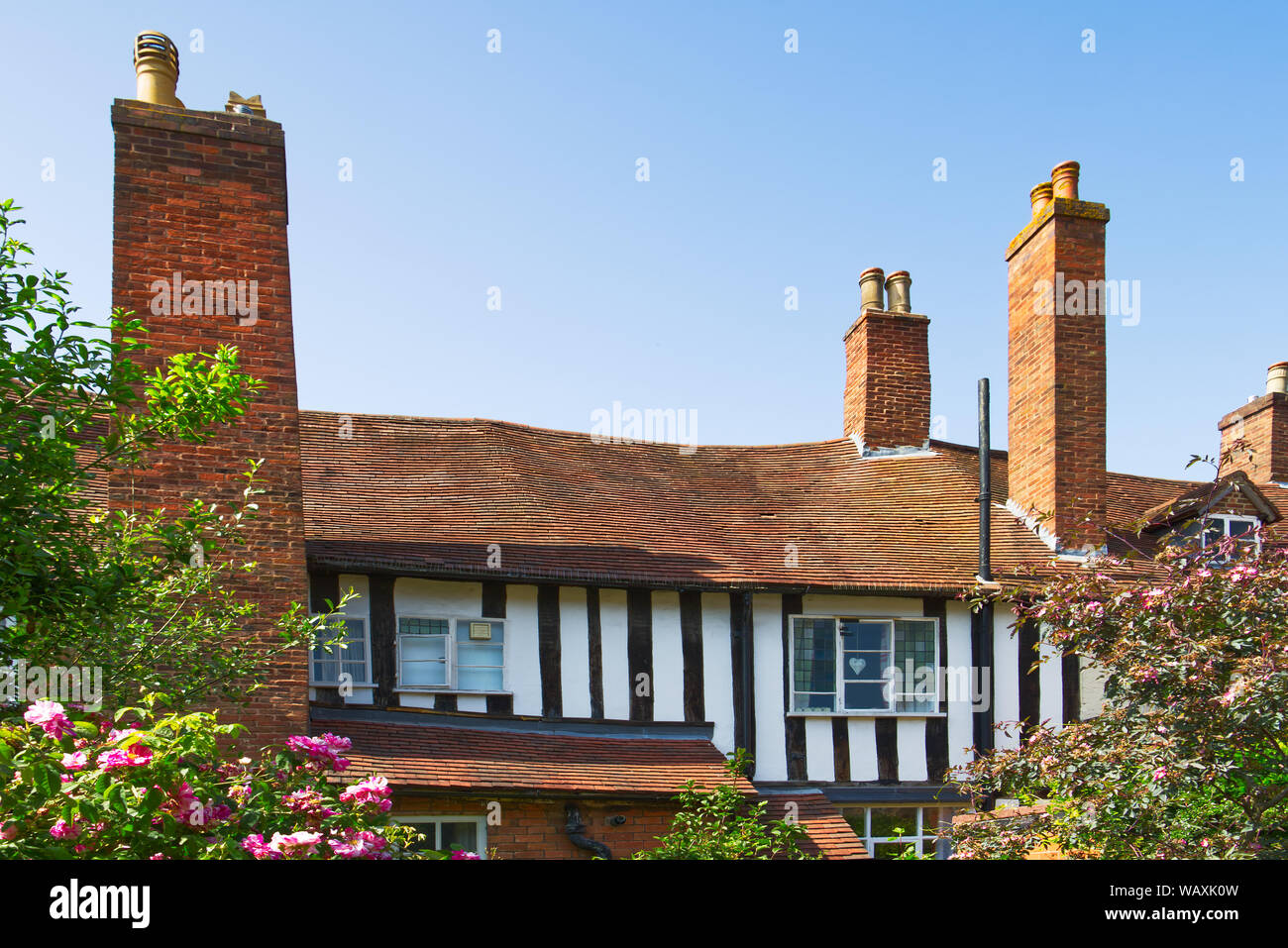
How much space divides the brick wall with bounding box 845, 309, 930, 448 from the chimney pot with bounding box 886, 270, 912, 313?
0.72 ft

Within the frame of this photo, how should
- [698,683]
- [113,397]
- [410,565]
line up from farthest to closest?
[698,683] → [410,565] → [113,397]

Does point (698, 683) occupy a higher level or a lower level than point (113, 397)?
lower

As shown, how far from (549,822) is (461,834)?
89cm

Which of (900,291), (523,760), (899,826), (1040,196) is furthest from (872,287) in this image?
(523,760)

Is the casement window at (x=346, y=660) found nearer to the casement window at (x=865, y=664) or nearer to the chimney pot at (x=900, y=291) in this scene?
the casement window at (x=865, y=664)

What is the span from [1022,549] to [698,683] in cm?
481

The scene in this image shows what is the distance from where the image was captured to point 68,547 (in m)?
5.90

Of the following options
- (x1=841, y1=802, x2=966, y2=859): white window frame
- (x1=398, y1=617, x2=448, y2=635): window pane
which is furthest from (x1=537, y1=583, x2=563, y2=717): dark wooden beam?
(x1=841, y1=802, x2=966, y2=859): white window frame

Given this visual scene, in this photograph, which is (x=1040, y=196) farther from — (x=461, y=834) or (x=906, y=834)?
(x=461, y=834)

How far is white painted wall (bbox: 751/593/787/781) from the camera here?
1223 centimetres

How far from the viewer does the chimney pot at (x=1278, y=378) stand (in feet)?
66.1

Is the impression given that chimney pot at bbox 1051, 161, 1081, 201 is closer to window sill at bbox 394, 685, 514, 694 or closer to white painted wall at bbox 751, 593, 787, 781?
white painted wall at bbox 751, 593, 787, 781

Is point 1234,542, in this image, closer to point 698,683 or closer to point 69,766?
point 698,683
